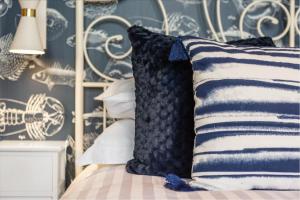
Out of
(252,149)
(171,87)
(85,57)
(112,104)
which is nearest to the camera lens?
(252,149)

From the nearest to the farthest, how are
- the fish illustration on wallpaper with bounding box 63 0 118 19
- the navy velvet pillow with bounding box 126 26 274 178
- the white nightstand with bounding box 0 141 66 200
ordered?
the navy velvet pillow with bounding box 126 26 274 178 → the white nightstand with bounding box 0 141 66 200 → the fish illustration on wallpaper with bounding box 63 0 118 19

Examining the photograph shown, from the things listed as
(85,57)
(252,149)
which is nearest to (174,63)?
(252,149)

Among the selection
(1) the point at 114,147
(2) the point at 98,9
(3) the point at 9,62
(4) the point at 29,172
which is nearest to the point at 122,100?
(1) the point at 114,147

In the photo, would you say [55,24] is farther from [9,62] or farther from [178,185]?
[178,185]

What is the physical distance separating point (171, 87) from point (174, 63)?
8 centimetres

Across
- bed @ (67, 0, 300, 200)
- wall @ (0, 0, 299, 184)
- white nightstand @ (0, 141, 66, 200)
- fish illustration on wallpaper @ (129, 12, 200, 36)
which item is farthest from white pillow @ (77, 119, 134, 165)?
fish illustration on wallpaper @ (129, 12, 200, 36)

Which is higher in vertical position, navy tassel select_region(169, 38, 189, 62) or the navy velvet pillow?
navy tassel select_region(169, 38, 189, 62)

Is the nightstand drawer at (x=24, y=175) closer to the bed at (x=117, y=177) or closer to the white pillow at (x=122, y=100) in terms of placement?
A: the bed at (x=117, y=177)

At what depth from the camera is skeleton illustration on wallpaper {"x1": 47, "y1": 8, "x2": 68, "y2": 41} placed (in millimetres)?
2020

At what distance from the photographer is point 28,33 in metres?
1.81

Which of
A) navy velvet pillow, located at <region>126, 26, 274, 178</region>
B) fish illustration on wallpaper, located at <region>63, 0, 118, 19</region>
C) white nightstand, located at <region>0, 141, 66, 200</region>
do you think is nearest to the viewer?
navy velvet pillow, located at <region>126, 26, 274, 178</region>

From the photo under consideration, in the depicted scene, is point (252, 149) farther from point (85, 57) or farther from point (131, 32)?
point (85, 57)

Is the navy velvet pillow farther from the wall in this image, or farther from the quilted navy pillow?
the wall

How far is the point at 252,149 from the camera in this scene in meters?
1.10
